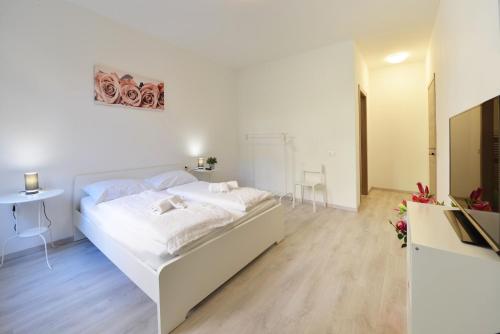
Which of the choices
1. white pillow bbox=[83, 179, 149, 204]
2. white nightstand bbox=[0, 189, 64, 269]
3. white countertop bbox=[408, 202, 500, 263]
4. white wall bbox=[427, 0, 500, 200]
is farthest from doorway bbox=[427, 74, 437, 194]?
white nightstand bbox=[0, 189, 64, 269]

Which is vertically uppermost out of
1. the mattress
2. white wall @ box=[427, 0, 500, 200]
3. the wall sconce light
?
white wall @ box=[427, 0, 500, 200]

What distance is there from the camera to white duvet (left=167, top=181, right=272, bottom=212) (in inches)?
92.3

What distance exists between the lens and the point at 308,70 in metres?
4.07

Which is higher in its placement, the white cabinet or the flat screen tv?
the flat screen tv

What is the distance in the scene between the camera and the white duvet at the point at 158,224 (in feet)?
5.24

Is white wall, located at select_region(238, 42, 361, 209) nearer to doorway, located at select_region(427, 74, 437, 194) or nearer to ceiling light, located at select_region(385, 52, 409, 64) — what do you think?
doorway, located at select_region(427, 74, 437, 194)

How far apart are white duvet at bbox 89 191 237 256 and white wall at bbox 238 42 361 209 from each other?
8.18ft

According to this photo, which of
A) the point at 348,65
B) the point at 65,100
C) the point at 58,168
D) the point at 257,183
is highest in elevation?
the point at 348,65

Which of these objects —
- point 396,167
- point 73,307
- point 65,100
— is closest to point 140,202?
point 73,307

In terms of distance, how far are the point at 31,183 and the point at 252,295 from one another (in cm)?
251

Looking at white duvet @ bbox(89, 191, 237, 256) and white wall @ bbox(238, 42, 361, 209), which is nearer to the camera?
white duvet @ bbox(89, 191, 237, 256)

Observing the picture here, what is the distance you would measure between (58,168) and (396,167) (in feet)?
19.8

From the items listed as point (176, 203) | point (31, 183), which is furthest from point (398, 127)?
point (31, 183)

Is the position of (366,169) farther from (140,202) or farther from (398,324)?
(140,202)
